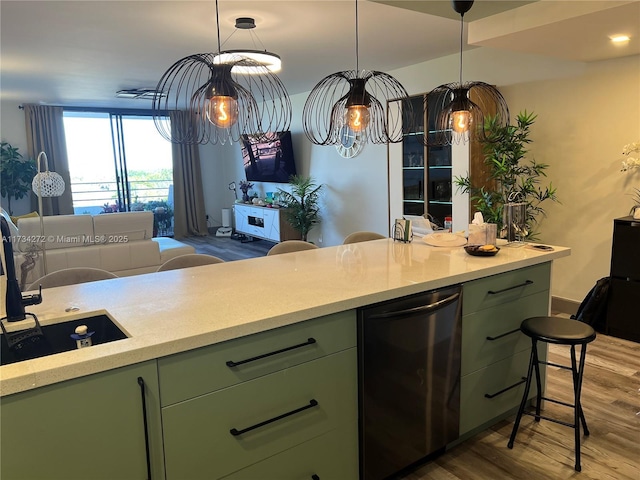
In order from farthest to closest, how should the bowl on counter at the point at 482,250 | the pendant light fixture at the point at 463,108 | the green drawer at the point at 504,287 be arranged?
the pendant light fixture at the point at 463,108, the bowl on counter at the point at 482,250, the green drawer at the point at 504,287

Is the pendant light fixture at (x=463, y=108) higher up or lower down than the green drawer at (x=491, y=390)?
higher up

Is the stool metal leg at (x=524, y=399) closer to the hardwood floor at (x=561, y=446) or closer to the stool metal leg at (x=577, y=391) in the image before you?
the hardwood floor at (x=561, y=446)

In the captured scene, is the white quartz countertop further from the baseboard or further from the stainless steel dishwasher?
the baseboard

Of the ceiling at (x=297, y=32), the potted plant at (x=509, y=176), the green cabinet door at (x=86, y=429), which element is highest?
the ceiling at (x=297, y=32)

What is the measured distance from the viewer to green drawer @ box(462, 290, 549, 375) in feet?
7.38

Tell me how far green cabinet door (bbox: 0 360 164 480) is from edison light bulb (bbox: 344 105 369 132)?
1616 mm

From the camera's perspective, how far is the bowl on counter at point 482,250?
8.07ft

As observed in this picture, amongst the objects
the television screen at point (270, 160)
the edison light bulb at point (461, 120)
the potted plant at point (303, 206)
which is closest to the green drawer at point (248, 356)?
the edison light bulb at point (461, 120)

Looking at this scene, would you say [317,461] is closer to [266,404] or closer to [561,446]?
[266,404]

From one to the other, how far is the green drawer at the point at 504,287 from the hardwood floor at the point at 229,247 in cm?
522

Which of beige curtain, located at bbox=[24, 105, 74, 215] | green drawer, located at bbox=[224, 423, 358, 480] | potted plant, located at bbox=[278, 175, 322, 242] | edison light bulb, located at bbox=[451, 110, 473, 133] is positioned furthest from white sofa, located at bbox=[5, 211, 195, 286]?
beige curtain, located at bbox=[24, 105, 74, 215]

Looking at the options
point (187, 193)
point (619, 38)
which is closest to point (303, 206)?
point (187, 193)

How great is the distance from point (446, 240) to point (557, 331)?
2.75ft

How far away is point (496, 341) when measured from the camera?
2373 mm
